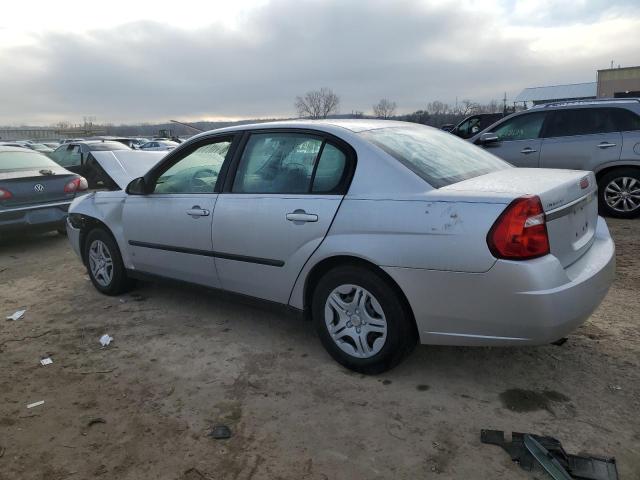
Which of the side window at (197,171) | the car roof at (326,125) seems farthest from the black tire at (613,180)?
the side window at (197,171)

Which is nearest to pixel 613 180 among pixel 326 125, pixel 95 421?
pixel 326 125

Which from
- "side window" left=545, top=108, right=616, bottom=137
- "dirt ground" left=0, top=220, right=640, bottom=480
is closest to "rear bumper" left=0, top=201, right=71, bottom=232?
"dirt ground" left=0, top=220, right=640, bottom=480

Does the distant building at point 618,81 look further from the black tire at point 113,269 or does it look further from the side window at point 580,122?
the black tire at point 113,269

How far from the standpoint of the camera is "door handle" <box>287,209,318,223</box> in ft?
10.7

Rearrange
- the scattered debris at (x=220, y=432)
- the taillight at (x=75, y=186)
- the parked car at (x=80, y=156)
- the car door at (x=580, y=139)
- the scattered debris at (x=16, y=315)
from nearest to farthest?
the scattered debris at (x=220, y=432)
the scattered debris at (x=16, y=315)
the car door at (x=580, y=139)
the taillight at (x=75, y=186)
the parked car at (x=80, y=156)

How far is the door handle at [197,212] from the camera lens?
3907 mm

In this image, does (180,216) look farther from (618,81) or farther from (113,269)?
(618,81)

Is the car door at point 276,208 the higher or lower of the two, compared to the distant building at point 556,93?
lower

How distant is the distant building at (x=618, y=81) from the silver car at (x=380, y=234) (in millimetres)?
→ 48968

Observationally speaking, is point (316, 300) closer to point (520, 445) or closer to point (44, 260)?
point (520, 445)

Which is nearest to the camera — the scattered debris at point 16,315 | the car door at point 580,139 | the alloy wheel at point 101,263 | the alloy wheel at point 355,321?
the alloy wheel at point 355,321

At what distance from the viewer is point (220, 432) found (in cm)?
275

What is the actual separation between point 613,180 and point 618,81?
45.8 m

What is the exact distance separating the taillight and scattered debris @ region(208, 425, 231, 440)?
6.22 metres
